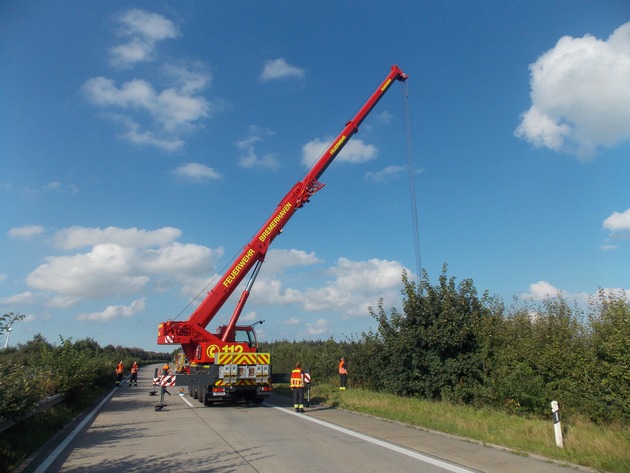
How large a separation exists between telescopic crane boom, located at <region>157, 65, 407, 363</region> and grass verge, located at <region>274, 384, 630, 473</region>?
569 centimetres

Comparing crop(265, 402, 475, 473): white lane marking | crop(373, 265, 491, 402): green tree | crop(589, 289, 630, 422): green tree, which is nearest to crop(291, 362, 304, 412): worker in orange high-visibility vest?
crop(265, 402, 475, 473): white lane marking

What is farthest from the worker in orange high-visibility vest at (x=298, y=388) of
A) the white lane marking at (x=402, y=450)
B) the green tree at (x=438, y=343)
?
the green tree at (x=438, y=343)

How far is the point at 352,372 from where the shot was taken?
2581 cm

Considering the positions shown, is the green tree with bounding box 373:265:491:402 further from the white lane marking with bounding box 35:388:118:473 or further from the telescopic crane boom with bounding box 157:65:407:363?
the white lane marking with bounding box 35:388:118:473

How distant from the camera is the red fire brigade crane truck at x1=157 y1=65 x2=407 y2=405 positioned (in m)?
16.3

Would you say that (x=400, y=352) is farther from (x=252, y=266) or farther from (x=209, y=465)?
(x=209, y=465)

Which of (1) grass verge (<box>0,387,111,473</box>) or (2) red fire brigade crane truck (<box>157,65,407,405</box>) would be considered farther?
(2) red fire brigade crane truck (<box>157,65,407,405</box>)

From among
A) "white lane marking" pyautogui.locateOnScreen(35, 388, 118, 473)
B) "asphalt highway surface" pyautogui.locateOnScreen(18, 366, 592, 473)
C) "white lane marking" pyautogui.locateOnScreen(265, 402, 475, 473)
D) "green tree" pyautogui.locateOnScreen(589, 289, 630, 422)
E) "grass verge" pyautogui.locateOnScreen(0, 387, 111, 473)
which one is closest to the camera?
"white lane marking" pyautogui.locateOnScreen(265, 402, 475, 473)

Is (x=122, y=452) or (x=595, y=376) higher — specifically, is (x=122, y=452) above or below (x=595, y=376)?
below

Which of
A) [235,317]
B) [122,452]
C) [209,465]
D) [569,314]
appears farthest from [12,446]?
[569,314]

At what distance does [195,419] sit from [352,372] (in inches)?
543

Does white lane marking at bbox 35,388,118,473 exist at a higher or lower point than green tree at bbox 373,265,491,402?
lower

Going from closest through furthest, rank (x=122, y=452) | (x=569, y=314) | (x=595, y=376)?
(x=122, y=452), (x=595, y=376), (x=569, y=314)

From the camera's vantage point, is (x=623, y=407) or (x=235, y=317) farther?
(x=235, y=317)
